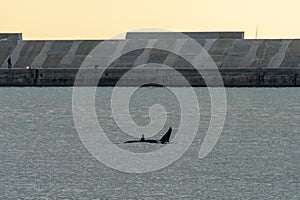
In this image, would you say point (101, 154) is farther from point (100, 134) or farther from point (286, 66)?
point (286, 66)

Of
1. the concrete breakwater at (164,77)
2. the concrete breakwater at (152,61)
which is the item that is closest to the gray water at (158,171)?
the concrete breakwater at (164,77)

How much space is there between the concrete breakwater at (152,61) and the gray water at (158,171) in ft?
246

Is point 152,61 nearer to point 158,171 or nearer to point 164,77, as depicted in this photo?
point 164,77

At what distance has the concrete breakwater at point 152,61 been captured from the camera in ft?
552

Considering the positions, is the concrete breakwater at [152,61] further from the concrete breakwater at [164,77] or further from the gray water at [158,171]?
the gray water at [158,171]

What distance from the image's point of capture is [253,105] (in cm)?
11919

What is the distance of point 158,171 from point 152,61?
126686mm

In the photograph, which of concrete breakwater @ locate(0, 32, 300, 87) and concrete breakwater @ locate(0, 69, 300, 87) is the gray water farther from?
concrete breakwater @ locate(0, 32, 300, 87)

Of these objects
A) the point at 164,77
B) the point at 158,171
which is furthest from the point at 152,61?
the point at 158,171

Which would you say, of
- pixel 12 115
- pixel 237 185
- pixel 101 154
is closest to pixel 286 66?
pixel 12 115

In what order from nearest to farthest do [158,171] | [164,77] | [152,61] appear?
[158,171] < [164,77] < [152,61]

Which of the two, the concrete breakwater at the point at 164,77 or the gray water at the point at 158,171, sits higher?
the concrete breakwater at the point at 164,77

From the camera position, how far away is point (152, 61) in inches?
7116

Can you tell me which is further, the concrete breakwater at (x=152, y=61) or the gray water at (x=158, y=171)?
the concrete breakwater at (x=152, y=61)
